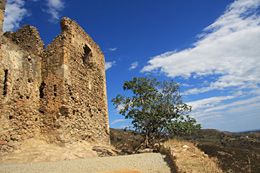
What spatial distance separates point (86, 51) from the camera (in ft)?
37.4

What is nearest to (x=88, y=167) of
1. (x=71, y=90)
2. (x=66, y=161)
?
(x=66, y=161)

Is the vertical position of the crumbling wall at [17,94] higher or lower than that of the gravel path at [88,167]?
higher

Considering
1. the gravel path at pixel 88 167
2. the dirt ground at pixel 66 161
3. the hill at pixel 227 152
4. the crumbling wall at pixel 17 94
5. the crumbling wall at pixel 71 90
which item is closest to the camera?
the gravel path at pixel 88 167

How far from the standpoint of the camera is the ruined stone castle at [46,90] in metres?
7.05

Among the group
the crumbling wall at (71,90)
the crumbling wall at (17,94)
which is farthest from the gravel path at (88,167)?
the crumbling wall at (71,90)

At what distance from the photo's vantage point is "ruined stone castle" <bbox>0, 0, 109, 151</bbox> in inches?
278

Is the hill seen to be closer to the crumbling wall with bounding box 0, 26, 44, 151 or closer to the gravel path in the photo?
the gravel path

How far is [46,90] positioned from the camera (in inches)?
331

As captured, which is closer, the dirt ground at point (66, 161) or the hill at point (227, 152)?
the dirt ground at point (66, 161)

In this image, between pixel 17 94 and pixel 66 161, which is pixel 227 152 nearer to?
pixel 66 161

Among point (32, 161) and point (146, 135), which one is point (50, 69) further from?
point (146, 135)

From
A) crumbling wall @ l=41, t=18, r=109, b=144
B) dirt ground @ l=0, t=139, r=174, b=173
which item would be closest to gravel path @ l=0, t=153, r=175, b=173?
dirt ground @ l=0, t=139, r=174, b=173

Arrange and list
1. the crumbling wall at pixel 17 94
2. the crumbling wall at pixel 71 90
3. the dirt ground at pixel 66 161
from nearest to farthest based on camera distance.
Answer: the dirt ground at pixel 66 161, the crumbling wall at pixel 17 94, the crumbling wall at pixel 71 90

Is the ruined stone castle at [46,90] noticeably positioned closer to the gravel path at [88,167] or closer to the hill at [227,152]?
the gravel path at [88,167]
